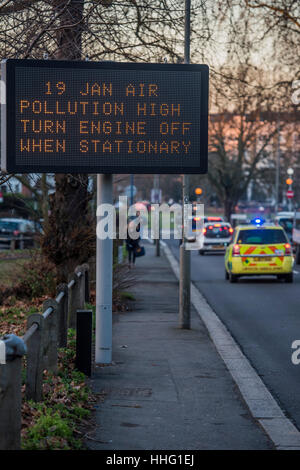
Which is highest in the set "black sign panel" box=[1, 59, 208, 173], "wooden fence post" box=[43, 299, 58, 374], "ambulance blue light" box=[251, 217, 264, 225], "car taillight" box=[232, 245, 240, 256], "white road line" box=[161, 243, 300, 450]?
"black sign panel" box=[1, 59, 208, 173]

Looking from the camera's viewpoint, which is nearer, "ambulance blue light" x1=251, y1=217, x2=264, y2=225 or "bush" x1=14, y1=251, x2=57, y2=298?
"bush" x1=14, y1=251, x2=57, y2=298

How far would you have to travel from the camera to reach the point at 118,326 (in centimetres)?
1422

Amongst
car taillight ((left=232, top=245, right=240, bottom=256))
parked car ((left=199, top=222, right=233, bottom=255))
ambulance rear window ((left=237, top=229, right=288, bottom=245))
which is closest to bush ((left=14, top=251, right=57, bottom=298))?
car taillight ((left=232, top=245, right=240, bottom=256))

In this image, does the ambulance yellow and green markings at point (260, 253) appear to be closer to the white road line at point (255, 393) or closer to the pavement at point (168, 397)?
the white road line at point (255, 393)

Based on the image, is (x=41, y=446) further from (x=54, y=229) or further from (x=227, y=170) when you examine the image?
(x=227, y=170)

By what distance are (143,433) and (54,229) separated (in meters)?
10.7

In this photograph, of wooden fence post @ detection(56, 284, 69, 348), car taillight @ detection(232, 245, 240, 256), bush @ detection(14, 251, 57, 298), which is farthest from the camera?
car taillight @ detection(232, 245, 240, 256)

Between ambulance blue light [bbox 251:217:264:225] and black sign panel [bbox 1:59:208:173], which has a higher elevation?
black sign panel [bbox 1:59:208:173]

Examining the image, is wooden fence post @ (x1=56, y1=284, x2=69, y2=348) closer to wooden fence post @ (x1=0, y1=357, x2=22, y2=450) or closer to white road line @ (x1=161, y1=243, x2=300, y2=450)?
white road line @ (x1=161, y1=243, x2=300, y2=450)

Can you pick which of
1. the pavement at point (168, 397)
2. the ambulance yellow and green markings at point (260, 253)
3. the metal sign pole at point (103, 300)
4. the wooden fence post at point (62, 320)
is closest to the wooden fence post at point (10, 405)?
the pavement at point (168, 397)

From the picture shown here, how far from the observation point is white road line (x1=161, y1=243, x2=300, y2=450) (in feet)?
22.9

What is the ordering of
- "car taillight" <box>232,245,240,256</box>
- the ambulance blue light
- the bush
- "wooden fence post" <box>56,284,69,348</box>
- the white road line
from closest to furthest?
the white road line, "wooden fence post" <box>56,284,69,348</box>, the bush, "car taillight" <box>232,245,240,256</box>, the ambulance blue light

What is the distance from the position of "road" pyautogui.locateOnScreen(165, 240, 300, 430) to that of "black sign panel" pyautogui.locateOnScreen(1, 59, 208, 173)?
8.59 ft

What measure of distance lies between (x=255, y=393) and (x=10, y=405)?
3.73m
